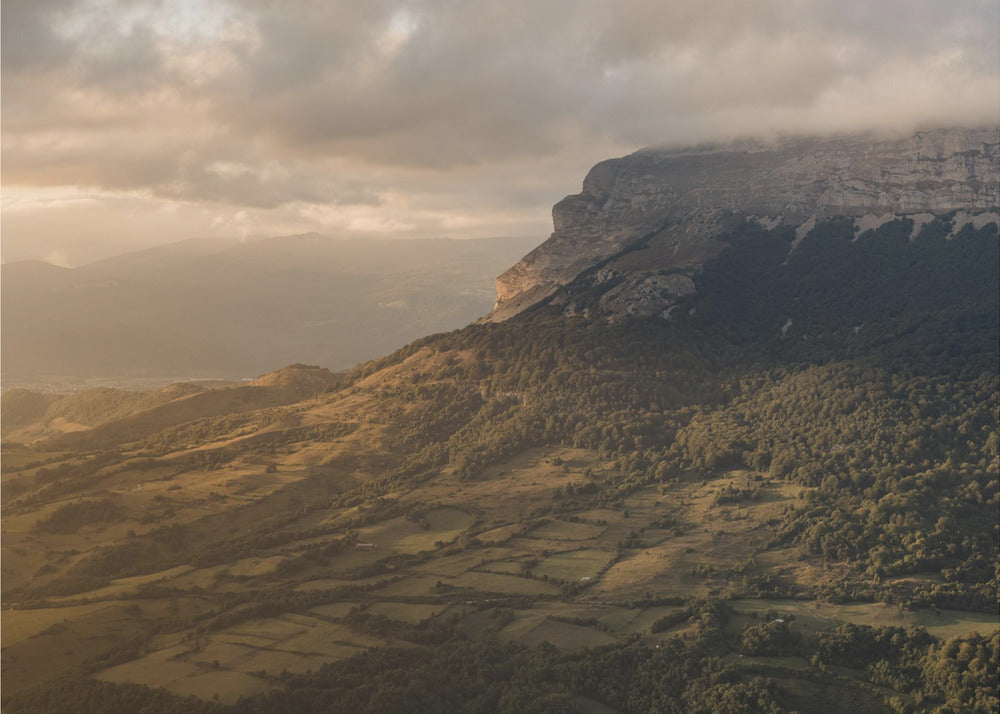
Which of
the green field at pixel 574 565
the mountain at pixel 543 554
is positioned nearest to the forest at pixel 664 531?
the mountain at pixel 543 554

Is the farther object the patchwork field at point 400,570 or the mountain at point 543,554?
the patchwork field at point 400,570

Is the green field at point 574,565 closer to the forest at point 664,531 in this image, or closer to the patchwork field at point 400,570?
the patchwork field at point 400,570

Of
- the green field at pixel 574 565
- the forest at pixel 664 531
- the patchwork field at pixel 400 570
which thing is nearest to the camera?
the forest at pixel 664 531

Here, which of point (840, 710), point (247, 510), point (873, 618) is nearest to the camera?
point (840, 710)

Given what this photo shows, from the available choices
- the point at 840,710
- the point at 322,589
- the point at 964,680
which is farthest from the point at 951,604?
the point at 322,589

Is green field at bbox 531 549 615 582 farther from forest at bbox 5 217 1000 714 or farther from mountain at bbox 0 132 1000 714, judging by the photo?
forest at bbox 5 217 1000 714

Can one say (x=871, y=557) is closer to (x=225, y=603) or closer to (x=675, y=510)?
(x=675, y=510)

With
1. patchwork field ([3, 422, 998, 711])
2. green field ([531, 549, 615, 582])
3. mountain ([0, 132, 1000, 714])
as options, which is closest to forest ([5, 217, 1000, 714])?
mountain ([0, 132, 1000, 714])

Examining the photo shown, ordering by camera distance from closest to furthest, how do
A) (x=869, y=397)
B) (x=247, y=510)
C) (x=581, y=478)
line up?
(x=247, y=510)
(x=581, y=478)
(x=869, y=397)
